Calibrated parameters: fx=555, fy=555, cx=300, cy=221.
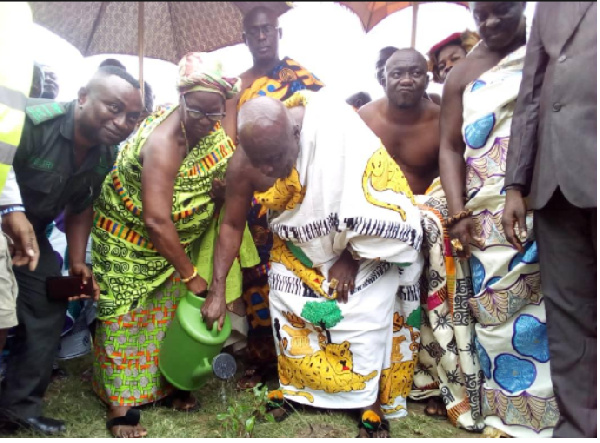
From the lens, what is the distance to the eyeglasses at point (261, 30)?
3154mm

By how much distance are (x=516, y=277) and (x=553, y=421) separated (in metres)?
0.61

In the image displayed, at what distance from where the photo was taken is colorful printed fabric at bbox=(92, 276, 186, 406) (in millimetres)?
2580

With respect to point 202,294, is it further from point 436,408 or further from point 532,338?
point 532,338

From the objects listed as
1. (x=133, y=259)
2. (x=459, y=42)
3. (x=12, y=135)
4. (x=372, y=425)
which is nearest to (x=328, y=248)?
(x=372, y=425)

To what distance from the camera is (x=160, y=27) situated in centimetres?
289

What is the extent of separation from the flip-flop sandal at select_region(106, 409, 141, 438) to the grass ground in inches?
1.8

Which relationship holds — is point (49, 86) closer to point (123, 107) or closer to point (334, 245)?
point (123, 107)

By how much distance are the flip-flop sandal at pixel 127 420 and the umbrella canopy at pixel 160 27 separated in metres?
1.72

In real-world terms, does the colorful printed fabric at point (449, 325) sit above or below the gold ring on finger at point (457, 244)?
below

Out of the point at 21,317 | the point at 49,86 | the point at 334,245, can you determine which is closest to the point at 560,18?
the point at 334,245

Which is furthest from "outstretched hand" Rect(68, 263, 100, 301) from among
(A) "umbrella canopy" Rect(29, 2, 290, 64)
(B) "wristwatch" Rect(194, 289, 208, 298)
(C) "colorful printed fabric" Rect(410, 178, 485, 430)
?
(C) "colorful printed fabric" Rect(410, 178, 485, 430)

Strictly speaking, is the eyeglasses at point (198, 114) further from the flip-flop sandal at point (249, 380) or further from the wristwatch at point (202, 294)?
the flip-flop sandal at point (249, 380)

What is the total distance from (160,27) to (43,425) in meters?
1.99

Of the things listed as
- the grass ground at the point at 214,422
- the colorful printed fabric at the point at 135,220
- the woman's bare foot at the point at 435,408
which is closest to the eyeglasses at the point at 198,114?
the colorful printed fabric at the point at 135,220
